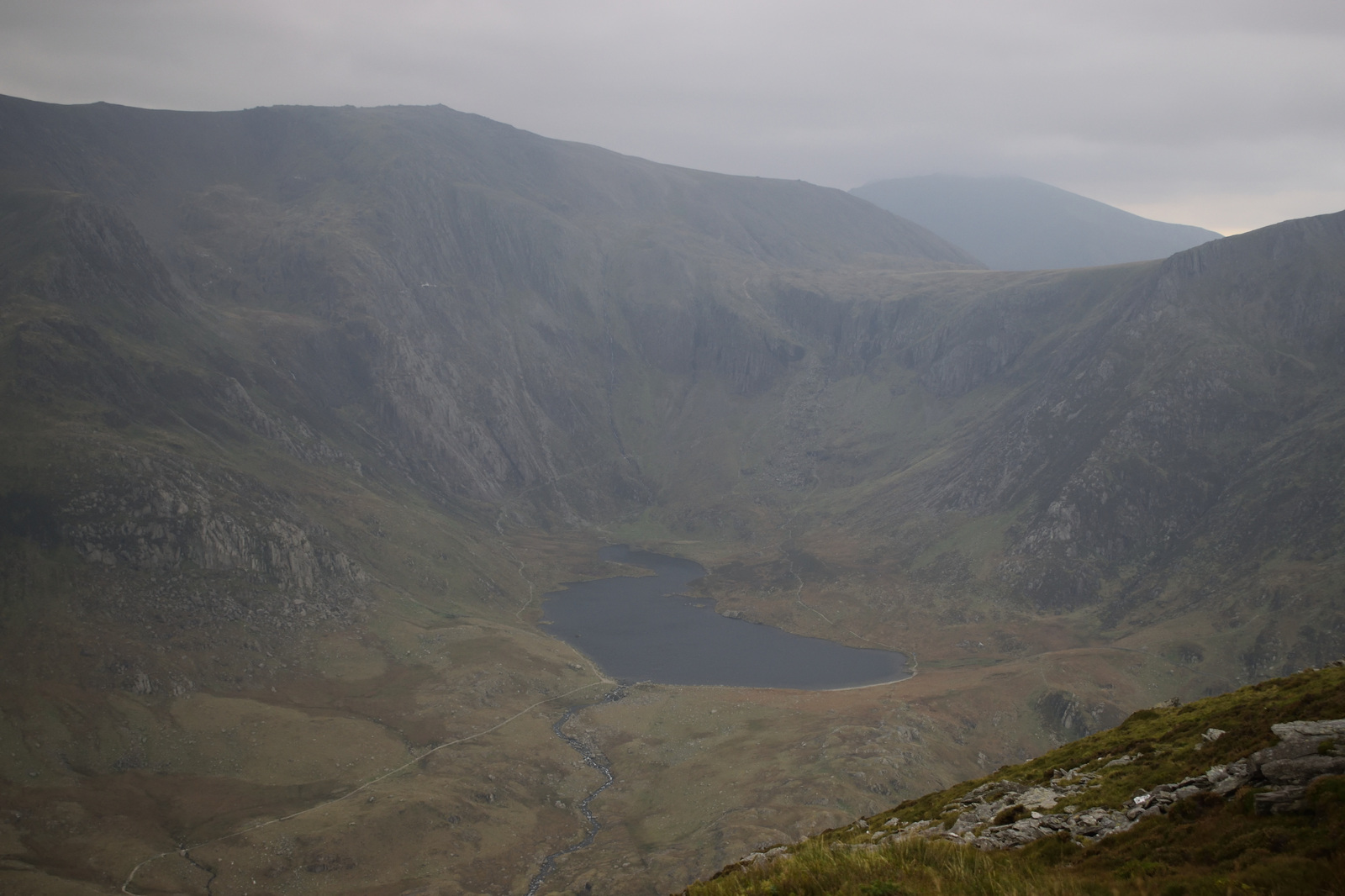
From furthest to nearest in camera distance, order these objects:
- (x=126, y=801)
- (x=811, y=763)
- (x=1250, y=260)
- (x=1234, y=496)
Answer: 1. (x=1250, y=260)
2. (x=1234, y=496)
3. (x=811, y=763)
4. (x=126, y=801)

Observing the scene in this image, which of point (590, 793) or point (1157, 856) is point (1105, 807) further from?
point (590, 793)

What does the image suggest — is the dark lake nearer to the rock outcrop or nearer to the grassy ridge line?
the rock outcrop

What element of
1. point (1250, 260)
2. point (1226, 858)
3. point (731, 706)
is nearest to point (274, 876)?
point (731, 706)

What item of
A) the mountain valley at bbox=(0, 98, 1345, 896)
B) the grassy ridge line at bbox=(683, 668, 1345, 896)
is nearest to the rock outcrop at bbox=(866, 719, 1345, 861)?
the grassy ridge line at bbox=(683, 668, 1345, 896)

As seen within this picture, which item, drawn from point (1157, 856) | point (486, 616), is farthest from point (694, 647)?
point (1157, 856)

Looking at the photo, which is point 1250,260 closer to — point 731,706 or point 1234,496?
point 1234,496

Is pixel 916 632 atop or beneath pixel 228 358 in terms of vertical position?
beneath

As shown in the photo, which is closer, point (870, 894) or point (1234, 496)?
point (870, 894)
